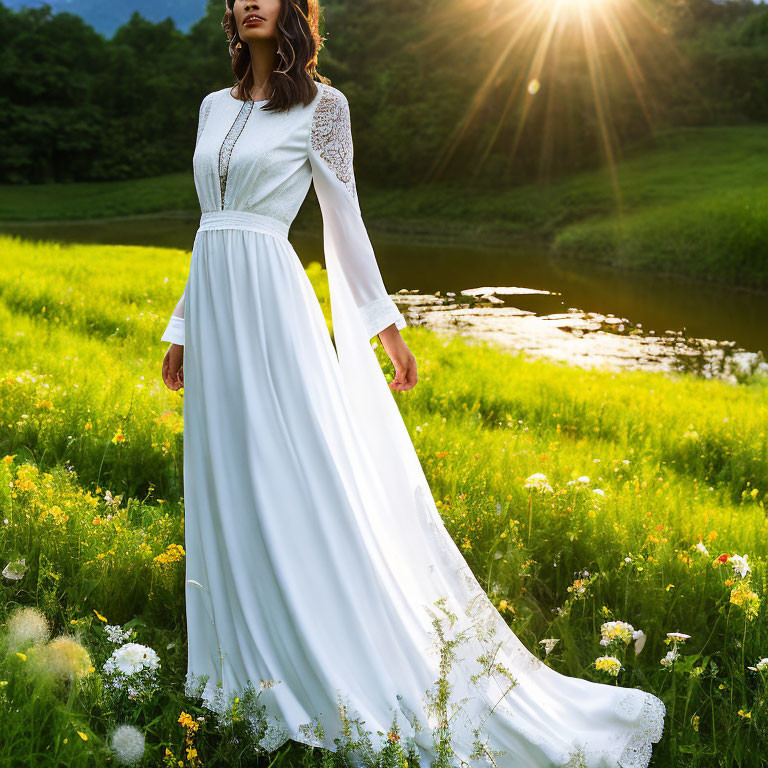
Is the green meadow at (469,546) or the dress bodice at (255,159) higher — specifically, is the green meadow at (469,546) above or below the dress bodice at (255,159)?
below

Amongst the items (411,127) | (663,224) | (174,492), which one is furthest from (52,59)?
(174,492)

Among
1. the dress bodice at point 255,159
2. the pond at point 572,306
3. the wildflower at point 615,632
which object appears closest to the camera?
the dress bodice at point 255,159

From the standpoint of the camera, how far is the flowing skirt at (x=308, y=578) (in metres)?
2.31

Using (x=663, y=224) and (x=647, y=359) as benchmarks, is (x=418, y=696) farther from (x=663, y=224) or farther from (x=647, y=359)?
(x=663, y=224)

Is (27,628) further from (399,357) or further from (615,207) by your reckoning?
(615,207)

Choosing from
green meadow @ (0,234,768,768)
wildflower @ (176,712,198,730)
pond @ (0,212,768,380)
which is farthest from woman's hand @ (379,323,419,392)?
pond @ (0,212,768,380)

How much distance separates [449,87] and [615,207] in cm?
1408

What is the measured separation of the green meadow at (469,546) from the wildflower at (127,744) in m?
0.03

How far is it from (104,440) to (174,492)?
60 centimetres

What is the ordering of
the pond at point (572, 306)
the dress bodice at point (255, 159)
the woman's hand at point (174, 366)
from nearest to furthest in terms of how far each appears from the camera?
the dress bodice at point (255, 159) → the woman's hand at point (174, 366) → the pond at point (572, 306)

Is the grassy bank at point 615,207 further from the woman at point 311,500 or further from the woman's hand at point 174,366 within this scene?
the woman's hand at point 174,366

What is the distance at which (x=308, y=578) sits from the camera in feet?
7.70

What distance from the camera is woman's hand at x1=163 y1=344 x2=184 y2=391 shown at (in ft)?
9.27

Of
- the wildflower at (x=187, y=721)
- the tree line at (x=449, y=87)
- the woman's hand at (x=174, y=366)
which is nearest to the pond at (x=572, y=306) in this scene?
the woman's hand at (x=174, y=366)
